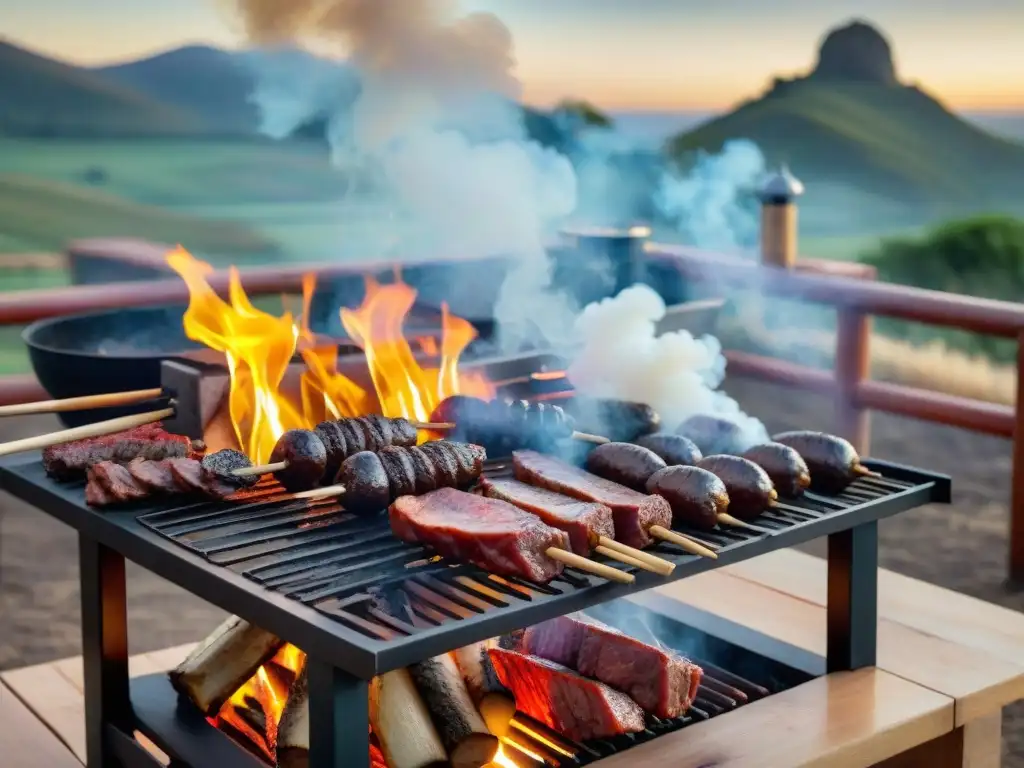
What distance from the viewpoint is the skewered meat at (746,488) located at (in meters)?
2.22

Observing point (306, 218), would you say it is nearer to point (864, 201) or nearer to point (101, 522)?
point (864, 201)

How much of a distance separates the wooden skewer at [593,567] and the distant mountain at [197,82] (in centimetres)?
1147

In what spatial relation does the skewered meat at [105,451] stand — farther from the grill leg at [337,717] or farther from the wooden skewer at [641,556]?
the wooden skewer at [641,556]

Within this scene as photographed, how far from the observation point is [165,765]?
2.36 m

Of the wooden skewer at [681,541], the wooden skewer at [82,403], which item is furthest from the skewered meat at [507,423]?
the wooden skewer at [82,403]

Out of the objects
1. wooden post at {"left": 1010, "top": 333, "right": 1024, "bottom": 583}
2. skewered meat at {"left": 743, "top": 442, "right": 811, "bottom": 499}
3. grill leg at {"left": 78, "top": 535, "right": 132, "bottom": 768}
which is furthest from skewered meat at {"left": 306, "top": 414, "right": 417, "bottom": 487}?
wooden post at {"left": 1010, "top": 333, "right": 1024, "bottom": 583}

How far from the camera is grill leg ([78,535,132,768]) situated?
246 cm

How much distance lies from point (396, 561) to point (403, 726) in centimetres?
39

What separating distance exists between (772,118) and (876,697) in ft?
34.1

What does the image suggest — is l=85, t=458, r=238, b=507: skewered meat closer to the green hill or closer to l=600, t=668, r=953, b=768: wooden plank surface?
l=600, t=668, r=953, b=768: wooden plank surface

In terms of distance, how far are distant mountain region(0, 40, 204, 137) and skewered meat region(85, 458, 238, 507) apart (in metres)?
11.8

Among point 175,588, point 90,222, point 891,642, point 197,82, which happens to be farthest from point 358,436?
point 90,222

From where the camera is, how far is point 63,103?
13.0 m

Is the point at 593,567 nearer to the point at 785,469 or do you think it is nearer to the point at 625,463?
the point at 625,463
